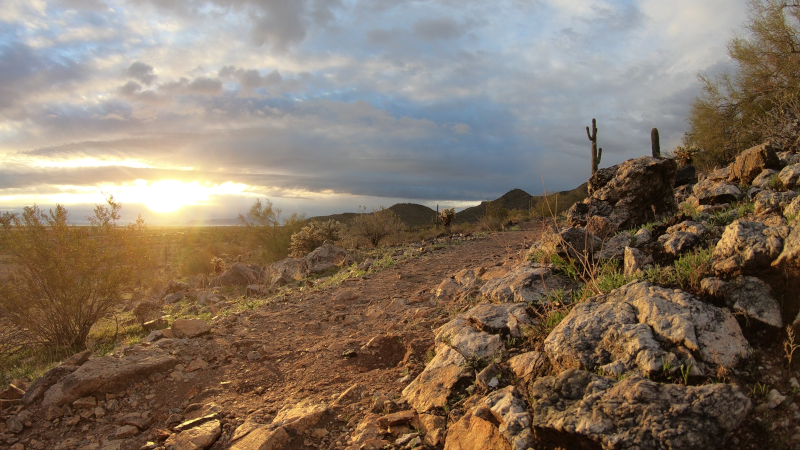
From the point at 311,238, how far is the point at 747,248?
587 inches

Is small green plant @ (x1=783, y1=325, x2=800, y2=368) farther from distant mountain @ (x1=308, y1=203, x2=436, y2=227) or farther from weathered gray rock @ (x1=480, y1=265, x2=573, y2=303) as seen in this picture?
distant mountain @ (x1=308, y1=203, x2=436, y2=227)

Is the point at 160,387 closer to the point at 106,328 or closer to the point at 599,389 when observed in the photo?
the point at 599,389

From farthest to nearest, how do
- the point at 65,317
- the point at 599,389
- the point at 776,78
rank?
1. the point at 776,78
2. the point at 65,317
3. the point at 599,389

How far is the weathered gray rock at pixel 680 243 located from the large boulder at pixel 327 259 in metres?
9.25

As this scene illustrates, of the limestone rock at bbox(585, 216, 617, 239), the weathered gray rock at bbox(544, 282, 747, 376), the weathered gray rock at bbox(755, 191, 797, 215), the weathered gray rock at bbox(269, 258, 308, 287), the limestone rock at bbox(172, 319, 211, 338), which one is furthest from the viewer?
the weathered gray rock at bbox(269, 258, 308, 287)

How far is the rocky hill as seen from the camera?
2.34 meters

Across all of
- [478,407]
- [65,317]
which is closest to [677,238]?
[478,407]

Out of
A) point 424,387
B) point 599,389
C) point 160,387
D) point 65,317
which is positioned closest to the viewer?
point 599,389

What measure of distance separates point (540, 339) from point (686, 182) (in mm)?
11457

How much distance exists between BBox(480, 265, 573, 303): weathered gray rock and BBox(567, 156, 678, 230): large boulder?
260cm

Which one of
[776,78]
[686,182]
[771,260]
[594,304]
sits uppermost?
[776,78]

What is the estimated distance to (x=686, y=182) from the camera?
12.1 meters

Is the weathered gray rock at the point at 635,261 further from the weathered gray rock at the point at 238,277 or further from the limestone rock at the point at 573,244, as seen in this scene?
the weathered gray rock at the point at 238,277

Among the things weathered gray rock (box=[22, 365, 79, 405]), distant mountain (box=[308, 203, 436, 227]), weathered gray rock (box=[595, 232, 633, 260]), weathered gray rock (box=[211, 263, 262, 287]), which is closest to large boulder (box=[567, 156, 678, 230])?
weathered gray rock (box=[595, 232, 633, 260])
